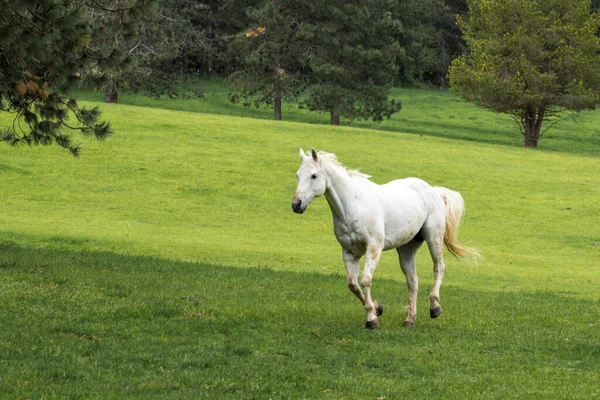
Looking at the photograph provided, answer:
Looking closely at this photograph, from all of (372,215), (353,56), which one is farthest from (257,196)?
(353,56)

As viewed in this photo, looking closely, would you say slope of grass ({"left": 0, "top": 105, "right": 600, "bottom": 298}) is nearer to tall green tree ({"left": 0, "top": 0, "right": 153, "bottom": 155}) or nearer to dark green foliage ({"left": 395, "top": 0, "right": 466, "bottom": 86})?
tall green tree ({"left": 0, "top": 0, "right": 153, "bottom": 155})

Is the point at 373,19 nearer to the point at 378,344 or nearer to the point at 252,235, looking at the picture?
the point at 252,235

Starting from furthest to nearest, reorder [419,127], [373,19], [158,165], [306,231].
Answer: [419,127], [373,19], [158,165], [306,231]

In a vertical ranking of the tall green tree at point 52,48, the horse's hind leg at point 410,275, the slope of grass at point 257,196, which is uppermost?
the tall green tree at point 52,48

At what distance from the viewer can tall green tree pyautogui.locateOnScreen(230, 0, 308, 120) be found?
55.0 metres

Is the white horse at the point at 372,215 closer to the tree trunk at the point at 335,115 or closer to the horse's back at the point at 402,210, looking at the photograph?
the horse's back at the point at 402,210

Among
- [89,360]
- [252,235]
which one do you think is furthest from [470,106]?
[89,360]

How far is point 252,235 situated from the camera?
26.3 metres

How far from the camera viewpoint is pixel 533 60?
51.0 m

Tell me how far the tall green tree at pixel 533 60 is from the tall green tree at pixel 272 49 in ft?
36.8

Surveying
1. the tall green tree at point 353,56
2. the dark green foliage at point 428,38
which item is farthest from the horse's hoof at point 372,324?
the dark green foliage at point 428,38

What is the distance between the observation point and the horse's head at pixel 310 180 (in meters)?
11.0

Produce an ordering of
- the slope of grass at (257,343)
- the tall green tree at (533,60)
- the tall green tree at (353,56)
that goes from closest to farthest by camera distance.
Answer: the slope of grass at (257,343) → the tall green tree at (533,60) → the tall green tree at (353,56)

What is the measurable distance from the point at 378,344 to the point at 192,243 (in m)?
13.5
